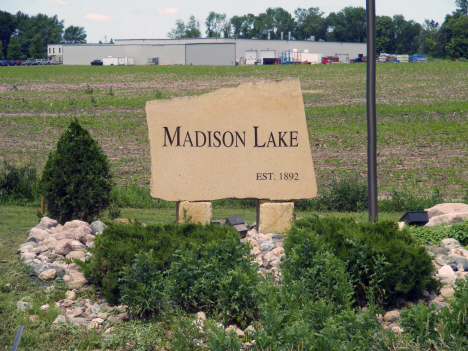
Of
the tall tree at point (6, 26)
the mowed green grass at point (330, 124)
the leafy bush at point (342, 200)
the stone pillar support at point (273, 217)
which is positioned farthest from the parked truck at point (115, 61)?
the stone pillar support at point (273, 217)

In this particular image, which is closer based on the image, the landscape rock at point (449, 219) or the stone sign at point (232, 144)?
the landscape rock at point (449, 219)

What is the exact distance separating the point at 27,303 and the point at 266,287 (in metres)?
2.49

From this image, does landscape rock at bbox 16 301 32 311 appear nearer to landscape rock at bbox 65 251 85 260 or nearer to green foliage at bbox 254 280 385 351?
landscape rock at bbox 65 251 85 260

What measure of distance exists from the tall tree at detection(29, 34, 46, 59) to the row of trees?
38.4 m

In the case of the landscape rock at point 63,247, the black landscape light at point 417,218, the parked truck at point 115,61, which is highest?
the parked truck at point 115,61

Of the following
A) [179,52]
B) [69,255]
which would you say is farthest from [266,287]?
[179,52]

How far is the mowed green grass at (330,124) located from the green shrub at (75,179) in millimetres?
4943

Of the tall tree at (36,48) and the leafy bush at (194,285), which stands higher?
the tall tree at (36,48)

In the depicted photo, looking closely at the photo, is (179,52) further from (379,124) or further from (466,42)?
(379,124)

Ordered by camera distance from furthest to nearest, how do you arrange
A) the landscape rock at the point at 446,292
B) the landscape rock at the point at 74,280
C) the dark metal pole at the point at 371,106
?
the dark metal pole at the point at 371,106 → the landscape rock at the point at 74,280 → the landscape rock at the point at 446,292

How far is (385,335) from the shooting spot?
15.1 ft

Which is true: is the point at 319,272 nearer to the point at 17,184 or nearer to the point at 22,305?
the point at 22,305

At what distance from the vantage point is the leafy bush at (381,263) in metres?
5.45

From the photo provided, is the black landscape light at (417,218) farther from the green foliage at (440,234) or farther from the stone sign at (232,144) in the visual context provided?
the stone sign at (232,144)
